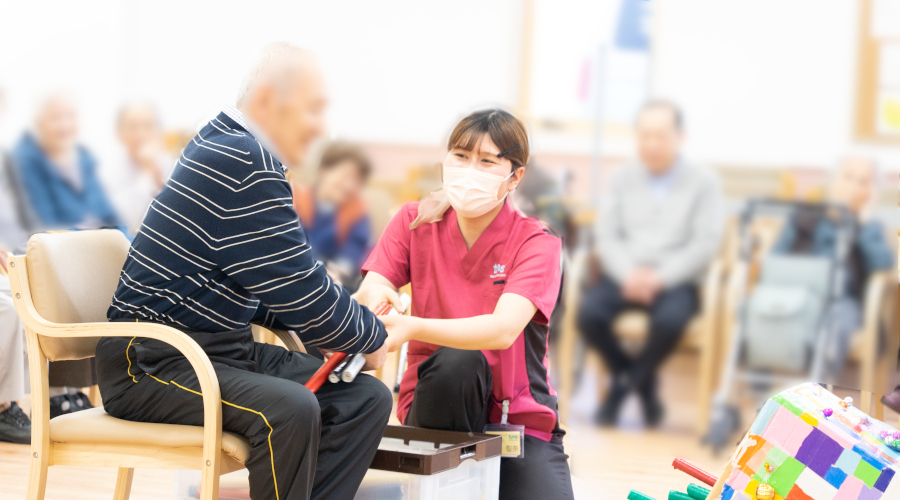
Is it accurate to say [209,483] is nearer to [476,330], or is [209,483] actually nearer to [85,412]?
[85,412]

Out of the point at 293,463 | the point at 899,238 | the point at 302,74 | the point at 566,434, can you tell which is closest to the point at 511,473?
the point at 566,434

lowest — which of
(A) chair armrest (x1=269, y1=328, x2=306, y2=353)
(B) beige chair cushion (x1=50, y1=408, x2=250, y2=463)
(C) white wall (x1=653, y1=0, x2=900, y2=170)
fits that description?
(B) beige chair cushion (x1=50, y1=408, x2=250, y2=463)

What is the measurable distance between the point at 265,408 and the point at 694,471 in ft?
2.16

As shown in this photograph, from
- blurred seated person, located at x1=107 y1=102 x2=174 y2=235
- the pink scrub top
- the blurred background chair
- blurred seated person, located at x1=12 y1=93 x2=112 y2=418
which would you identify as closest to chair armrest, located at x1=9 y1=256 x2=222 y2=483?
the pink scrub top

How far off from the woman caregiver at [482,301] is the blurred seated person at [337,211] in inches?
12.9

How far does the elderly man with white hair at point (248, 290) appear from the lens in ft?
3.09

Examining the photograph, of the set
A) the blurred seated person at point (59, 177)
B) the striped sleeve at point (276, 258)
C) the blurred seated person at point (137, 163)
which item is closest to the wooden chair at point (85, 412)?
the striped sleeve at point (276, 258)

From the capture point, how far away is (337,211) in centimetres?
176

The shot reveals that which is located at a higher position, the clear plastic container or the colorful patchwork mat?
the colorful patchwork mat

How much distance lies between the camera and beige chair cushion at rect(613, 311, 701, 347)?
62 cm

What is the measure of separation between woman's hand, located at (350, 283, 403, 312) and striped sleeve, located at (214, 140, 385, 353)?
19 cm

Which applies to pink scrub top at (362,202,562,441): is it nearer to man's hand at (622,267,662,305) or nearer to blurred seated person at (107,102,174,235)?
man's hand at (622,267,662,305)

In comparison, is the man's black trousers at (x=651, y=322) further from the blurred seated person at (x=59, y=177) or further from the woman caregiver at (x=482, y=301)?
the blurred seated person at (x=59, y=177)

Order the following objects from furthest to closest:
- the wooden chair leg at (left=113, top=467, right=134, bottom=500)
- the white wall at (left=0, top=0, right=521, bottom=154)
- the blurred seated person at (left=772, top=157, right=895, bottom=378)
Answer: the wooden chair leg at (left=113, top=467, right=134, bottom=500) < the white wall at (left=0, top=0, right=521, bottom=154) < the blurred seated person at (left=772, top=157, right=895, bottom=378)
